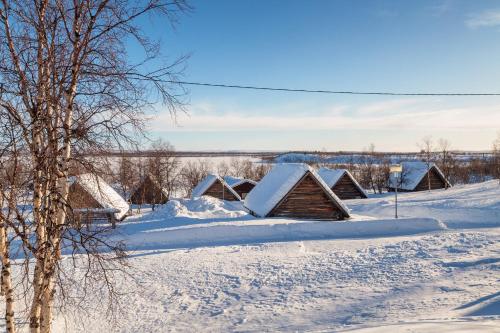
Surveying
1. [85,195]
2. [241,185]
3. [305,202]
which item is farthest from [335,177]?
[85,195]

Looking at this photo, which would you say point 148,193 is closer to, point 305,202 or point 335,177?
point 335,177

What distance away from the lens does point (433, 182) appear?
43.8 m

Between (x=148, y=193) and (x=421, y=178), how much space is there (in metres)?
33.9

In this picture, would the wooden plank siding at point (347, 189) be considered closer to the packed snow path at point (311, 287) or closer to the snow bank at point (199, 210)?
the snow bank at point (199, 210)

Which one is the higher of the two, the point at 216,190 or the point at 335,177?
the point at 335,177

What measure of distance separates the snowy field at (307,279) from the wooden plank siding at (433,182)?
2813 cm

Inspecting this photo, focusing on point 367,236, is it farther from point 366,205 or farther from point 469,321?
point 366,205

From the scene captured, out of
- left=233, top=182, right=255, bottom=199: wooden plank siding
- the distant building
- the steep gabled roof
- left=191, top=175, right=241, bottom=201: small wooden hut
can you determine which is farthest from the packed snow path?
the distant building

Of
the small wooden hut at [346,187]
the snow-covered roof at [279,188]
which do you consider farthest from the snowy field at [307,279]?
the small wooden hut at [346,187]

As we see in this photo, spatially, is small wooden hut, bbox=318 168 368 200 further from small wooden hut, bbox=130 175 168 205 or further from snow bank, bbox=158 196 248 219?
small wooden hut, bbox=130 175 168 205

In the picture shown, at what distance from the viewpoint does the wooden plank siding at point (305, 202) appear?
2059cm

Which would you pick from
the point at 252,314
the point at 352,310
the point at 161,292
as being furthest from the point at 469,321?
the point at 161,292

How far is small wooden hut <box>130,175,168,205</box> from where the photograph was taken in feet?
117

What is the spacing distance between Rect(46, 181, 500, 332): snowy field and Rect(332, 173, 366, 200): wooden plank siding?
1929 cm
